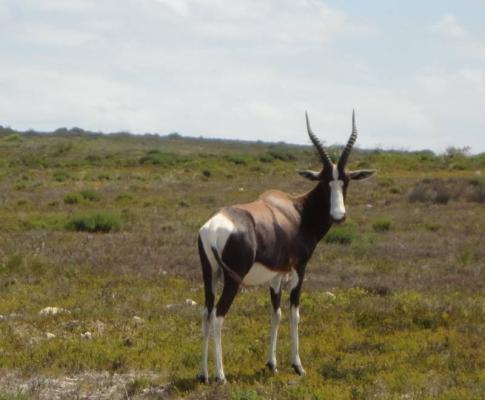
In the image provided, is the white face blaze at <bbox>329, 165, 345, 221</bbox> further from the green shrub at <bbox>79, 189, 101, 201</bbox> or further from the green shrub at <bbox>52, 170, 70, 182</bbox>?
the green shrub at <bbox>52, 170, 70, 182</bbox>

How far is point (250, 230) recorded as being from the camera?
8.66m

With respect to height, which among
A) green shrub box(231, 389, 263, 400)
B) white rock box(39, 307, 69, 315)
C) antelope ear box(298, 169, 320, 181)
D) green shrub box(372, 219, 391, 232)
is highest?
antelope ear box(298, 169, 320, 181)

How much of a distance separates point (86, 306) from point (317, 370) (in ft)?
14.1

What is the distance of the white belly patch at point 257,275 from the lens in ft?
28.7

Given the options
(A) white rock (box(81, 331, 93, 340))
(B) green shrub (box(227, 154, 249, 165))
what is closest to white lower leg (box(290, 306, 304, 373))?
(A) white rock (box(81, 331, 93, 340))

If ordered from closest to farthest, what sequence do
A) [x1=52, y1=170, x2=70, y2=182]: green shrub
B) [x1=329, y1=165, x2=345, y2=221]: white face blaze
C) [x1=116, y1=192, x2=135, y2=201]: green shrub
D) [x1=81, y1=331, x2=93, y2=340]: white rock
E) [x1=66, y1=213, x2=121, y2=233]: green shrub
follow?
1. [x1=329, y1=165, x2=345, y2=221]: white face blaze
2. [x1=81, y1=331, x2=93, y2=340]: white rock
3. [x1=66, y1=213, x2=121, y2=233]: green shrub
4. [x1=116, y1=192, x2=135, y2=201]: green shrub
5. [x1=52, y1=170, x2=70, y2=182]: green shrub

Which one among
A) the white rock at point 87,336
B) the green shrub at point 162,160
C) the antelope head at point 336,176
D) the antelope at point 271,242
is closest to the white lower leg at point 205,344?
the antelope at point 271,242

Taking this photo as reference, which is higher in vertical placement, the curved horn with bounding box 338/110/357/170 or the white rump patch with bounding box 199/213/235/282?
the curved horn with bounding box 338/110/357/170

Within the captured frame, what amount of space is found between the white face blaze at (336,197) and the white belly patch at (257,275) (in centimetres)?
85

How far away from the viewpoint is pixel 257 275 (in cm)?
885

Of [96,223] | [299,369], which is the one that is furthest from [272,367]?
[96,223]

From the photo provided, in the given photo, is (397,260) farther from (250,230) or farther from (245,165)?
(245,165)

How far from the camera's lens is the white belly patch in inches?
345

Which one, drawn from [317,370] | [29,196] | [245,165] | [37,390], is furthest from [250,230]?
[245,165]
